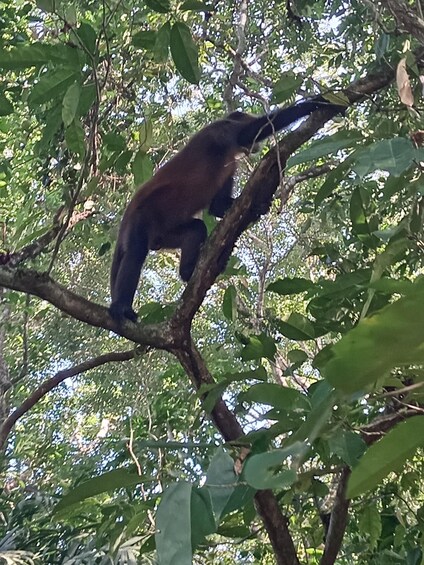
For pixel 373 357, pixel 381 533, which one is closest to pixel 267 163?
pixel 381 533

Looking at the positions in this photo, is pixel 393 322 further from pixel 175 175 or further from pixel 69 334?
pixel 69 334

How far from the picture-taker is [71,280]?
8469mm

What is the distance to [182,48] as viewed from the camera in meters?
2.13

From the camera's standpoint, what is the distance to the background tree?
2.61ft

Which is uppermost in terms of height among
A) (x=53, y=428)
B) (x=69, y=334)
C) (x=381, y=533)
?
(x=69, y=334)

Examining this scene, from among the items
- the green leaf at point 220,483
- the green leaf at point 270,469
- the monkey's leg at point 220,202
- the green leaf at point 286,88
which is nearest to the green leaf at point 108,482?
the green leaf at point 220,483

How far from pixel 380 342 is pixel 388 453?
16 cm

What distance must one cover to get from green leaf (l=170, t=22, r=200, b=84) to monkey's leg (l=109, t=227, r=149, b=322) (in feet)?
5.35

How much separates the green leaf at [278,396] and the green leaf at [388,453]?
2.14 ft

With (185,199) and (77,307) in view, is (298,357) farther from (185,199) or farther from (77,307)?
(185,199)

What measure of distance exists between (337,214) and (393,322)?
3.74 meters

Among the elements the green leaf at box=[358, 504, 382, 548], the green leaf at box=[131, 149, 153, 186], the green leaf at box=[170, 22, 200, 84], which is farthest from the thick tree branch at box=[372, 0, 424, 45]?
the green leaf at box=[358, 504, 382, 548]

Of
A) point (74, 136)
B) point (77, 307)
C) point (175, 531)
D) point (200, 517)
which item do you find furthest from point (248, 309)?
point (175, 531)

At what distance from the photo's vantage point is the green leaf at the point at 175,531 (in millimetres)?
742
